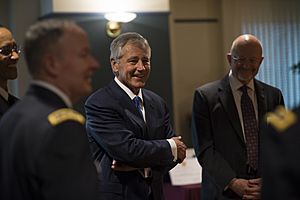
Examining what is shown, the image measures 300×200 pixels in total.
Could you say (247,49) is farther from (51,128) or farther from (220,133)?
(51,128)

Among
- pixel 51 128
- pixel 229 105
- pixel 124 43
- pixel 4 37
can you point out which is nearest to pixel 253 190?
pixel 229 105

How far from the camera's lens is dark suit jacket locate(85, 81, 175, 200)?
280 centimetres

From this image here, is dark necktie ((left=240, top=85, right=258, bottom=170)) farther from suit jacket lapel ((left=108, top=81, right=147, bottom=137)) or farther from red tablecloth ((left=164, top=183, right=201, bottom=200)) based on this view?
red tablecloth ((left=164, top=183, right=201, bottom=200))

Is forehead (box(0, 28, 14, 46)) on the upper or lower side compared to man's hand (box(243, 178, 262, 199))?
upper

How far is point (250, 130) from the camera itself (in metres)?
3.10

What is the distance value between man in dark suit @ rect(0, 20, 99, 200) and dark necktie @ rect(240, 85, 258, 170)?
136 centimetres

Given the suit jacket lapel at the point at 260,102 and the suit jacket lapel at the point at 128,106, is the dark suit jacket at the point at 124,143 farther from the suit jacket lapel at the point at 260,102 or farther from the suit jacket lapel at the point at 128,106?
the suit jacket lapel at the point at 260,102

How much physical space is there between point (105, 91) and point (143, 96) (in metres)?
0.20

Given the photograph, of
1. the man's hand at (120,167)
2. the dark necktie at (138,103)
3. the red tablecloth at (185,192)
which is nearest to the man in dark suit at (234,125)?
the dark necktie at (138,103)

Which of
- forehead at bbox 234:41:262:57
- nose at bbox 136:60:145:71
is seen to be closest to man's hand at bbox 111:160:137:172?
nose at bbox 136:60:145:71

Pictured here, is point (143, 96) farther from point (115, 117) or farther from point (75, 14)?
point (75, 14)

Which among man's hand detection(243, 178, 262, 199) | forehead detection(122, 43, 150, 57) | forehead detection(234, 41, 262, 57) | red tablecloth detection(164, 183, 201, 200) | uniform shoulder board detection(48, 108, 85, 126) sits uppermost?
forehead detection(122, 43, 150, 57)

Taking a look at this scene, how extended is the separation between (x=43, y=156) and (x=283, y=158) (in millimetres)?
687

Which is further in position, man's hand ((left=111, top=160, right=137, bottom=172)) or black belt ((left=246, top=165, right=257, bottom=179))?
black belt ((left=246, top=165, right=257, bottom=179))
